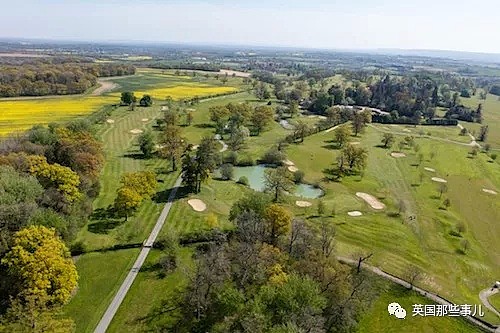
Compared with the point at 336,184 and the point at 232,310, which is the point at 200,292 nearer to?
the point at 232,310

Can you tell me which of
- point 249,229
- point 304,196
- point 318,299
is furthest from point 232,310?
point 304,196

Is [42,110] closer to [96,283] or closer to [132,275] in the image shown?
[96,283]

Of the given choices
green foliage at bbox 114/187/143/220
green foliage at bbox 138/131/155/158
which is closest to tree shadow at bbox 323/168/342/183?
green foliage at bbox 138/131/155/158

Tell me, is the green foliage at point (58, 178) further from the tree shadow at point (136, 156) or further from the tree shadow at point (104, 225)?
the tree shadow at point (136, 156)

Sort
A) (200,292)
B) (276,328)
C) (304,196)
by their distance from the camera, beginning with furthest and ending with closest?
(304,196)
(200,292)
(276,328)

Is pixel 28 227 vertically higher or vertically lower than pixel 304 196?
higher

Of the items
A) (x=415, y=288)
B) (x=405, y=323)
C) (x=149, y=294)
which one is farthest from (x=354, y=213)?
(x=149, y=294)
